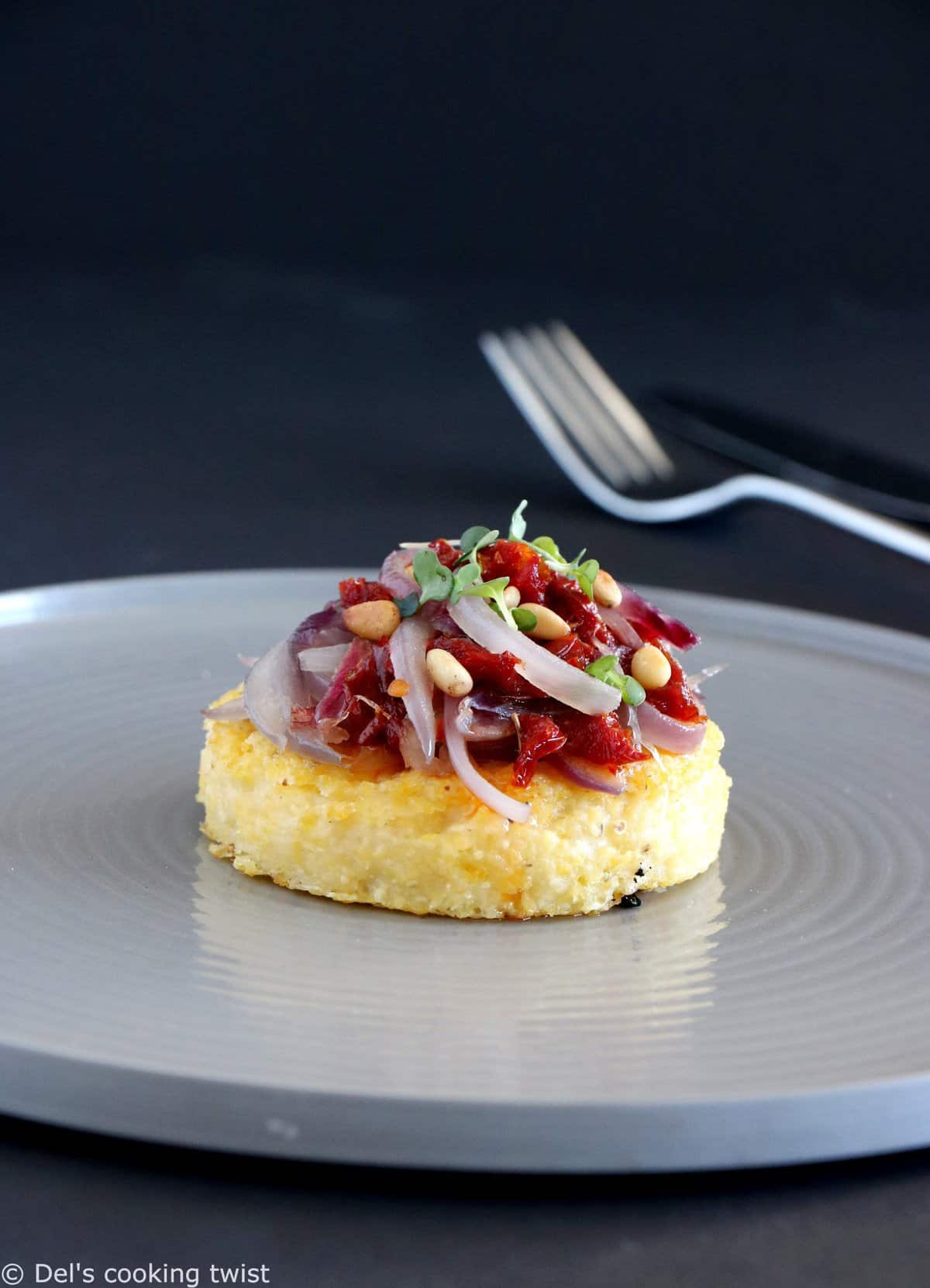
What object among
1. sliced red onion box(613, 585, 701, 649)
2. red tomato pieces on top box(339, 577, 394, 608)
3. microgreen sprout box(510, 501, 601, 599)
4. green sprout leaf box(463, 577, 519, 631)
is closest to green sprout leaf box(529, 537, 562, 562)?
microgreen sprout box(510, 501, 601, 599)

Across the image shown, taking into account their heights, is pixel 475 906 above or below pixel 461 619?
below

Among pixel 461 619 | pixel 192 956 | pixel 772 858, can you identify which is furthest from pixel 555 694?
pixel 192 956

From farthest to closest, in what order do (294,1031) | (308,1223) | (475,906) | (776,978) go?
(475,906) → (776,978) → (294,1031) → (308,1223)

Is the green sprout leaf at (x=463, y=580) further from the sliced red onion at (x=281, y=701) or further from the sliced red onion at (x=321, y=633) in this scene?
the sliced red onion at (x=281, y=701)

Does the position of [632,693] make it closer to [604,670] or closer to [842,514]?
[604,670]

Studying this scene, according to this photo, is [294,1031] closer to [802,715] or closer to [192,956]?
[192,956]

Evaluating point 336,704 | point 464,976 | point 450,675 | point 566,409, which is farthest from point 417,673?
point 566,409

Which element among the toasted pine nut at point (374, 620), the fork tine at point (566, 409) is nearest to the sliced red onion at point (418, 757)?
the toasted pine nut at point (374, 620)
